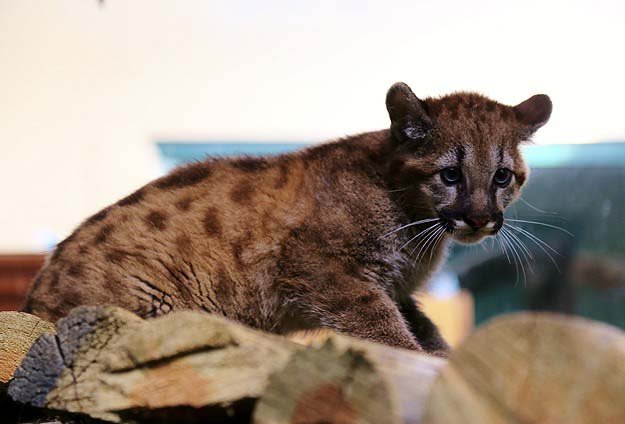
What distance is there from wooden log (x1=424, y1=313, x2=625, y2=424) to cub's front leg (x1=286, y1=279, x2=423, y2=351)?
5.06ft

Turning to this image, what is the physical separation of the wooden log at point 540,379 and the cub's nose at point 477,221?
1.69m

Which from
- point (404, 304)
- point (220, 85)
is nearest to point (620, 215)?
point (404, 304)

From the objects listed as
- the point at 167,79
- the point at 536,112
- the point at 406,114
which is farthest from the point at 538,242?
the point at 167,79

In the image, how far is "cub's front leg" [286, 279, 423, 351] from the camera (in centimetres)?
335

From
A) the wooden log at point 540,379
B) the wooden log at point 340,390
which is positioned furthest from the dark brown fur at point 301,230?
the wooden log at point 540,379

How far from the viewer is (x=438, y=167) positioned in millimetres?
3631

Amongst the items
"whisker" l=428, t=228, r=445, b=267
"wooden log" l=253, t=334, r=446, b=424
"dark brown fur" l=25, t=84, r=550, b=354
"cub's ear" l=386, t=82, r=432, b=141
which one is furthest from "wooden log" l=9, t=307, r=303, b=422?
"cub's ear" l=386, t=82, r=432, b=141

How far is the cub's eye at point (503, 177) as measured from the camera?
3648 mm

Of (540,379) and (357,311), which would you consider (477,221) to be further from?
(540,379)

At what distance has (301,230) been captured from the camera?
358 cm

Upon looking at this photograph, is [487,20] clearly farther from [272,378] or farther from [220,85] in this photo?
[272,378]

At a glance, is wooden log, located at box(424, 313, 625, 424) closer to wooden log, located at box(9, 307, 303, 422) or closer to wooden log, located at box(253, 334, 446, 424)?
wooden log, located at box(253, 334, 446, 424)

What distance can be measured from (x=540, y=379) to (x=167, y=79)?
5.36 meters

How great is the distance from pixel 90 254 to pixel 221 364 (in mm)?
1476
